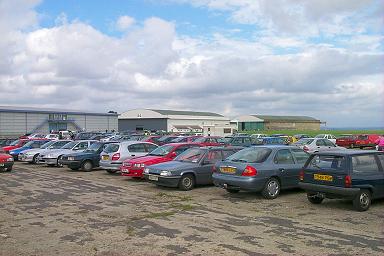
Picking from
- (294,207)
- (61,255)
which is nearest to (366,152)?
(294,207)

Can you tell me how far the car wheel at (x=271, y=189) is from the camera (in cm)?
1160

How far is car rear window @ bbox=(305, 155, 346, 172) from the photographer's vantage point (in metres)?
9.95

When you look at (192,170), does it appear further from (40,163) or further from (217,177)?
(40,163)

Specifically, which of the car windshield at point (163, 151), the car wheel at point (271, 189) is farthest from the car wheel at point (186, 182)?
the car windshield at point (163, 151)

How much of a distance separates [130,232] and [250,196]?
5.19 metres

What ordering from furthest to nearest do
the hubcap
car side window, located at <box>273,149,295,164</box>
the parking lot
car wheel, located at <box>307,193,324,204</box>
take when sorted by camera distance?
car side window, located at <box>273,149,295,164</box> < the hubcap < car wheel, located at <box>307,193,324,204</box> < the parking lot

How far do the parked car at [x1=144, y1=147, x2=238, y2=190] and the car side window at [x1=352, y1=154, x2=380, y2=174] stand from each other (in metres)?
5.17

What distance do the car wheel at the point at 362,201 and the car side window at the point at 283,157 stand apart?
9.26 feet

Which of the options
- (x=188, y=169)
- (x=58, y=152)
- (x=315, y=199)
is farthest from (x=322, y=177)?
(x=58, y=152)

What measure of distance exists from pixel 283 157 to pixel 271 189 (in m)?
1.19

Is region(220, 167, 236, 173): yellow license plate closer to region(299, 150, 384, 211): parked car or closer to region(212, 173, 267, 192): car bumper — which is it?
region(212, 173, 267, 192): car bumper

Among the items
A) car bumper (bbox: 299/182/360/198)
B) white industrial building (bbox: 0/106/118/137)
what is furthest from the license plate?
white industrial building (bbox: 0/106/118/137)

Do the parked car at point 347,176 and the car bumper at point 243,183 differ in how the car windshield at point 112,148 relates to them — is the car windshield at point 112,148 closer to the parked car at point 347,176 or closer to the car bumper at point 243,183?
the car bumper at point 243,183

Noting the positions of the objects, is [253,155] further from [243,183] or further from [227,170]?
[243,183]
